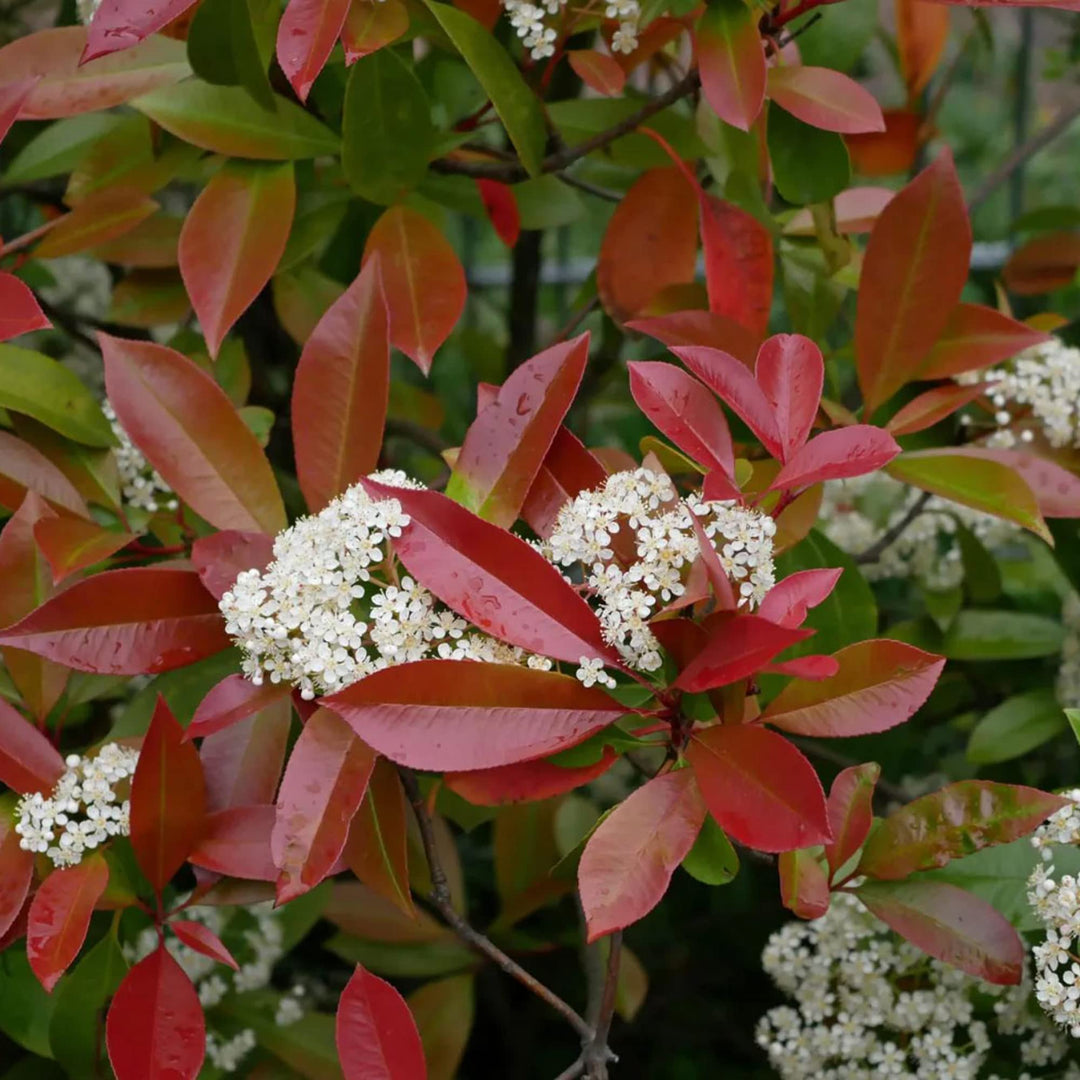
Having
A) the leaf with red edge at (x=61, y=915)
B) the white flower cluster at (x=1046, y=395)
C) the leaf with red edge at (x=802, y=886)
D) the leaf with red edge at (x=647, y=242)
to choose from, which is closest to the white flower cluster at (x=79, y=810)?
the leaf with red edge at (x=61, y=915)

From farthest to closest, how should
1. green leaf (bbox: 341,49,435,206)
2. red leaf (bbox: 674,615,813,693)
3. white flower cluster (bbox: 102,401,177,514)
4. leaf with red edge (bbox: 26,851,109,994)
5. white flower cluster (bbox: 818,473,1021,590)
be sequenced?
white flower cluster (bbox: 818,473,1021,590)
white flower cluster (bbox: 102,401,177,514)
green leaf (bbox: 341,49,435,206)
leaf with red edge (bbox: 26,851,109,994)
red leaf (bbox: 674,615,813,693)

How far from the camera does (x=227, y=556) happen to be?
73 cm

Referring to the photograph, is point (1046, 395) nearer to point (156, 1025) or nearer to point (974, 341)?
point (974, 341)

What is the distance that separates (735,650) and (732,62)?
38 cm

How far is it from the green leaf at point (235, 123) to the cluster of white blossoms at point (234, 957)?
0.58 meters

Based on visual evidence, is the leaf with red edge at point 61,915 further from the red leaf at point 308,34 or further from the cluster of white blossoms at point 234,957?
the red leaf at point 308,34

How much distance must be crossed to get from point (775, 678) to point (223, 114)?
Result: 0.53 meters

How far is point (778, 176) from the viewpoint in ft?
2.96

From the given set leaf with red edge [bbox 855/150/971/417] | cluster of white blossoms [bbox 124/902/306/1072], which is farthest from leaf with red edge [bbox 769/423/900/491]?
cluster of white blossoms [bbox 124/902/306/1072]

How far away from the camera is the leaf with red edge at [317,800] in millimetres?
627

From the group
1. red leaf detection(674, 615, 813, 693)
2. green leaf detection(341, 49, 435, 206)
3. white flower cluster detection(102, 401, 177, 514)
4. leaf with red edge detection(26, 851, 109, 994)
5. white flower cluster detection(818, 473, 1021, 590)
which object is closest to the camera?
red leaf detection(674, 615, 813, 693)

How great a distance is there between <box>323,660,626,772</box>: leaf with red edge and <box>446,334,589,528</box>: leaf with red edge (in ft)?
0.37

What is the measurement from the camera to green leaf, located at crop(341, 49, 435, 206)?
0.85m

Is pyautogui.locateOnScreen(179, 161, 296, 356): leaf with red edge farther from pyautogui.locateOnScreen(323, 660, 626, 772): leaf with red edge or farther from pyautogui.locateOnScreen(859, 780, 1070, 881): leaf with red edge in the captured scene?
pyautogui.locateOnScreen(859, 780, 1070, 881): leaf with red edge
